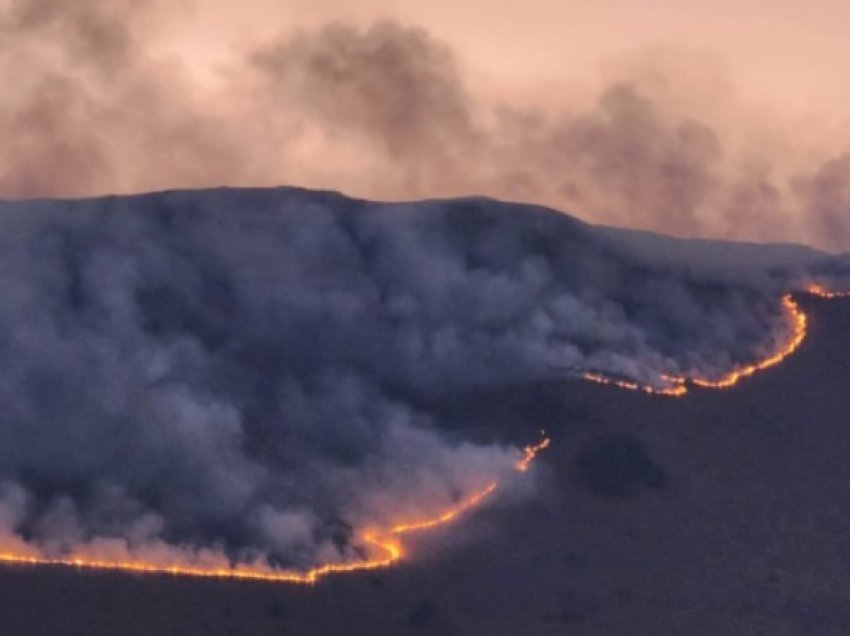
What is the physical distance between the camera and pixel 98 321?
8019cm

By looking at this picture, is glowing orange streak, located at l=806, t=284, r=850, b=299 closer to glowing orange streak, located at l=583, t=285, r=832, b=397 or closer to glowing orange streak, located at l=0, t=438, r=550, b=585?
glowing orange streak, located at l=583, t=285, r=832, b=397

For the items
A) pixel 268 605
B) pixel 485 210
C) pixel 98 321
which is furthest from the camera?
pixel 485 210

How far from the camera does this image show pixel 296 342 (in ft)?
266

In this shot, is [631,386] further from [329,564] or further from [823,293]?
[329,564]

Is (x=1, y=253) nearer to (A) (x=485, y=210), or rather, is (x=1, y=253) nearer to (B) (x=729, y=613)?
(A) (x=485, y=210)

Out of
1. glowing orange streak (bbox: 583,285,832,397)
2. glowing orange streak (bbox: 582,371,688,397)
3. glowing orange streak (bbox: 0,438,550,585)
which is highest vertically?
glowing orange streak (bbox: 583,285,832,397)

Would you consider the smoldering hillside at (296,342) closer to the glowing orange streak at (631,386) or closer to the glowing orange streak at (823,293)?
the glowing orange streak at (631,386)

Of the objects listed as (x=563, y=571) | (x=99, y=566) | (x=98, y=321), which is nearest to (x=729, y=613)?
(x=563, y=571)

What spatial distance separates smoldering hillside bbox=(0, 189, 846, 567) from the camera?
Answer: 2783 inches

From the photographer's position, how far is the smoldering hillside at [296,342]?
70.7 metres

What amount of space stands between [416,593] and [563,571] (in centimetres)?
458

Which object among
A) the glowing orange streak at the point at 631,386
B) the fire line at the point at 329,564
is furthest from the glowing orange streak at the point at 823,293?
the fire line at the point at 329,564

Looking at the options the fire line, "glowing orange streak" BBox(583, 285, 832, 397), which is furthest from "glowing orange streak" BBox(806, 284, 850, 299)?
the fire line

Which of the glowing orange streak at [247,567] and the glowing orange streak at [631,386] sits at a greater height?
the glowing orange streak at [631,386]
